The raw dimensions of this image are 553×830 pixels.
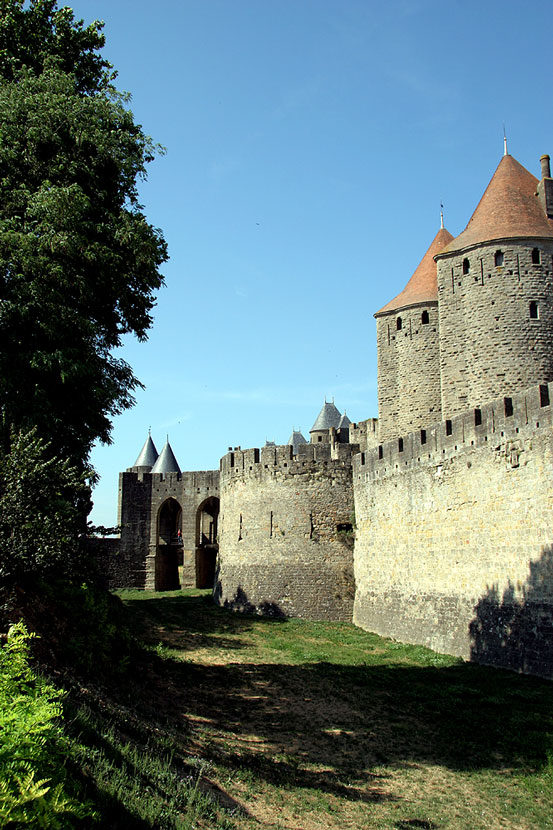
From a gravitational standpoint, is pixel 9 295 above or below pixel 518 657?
above

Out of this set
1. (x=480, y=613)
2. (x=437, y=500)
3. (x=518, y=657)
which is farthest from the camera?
(x=437, y=500)

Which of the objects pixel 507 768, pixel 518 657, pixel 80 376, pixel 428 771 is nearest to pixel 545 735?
pixel 507 768

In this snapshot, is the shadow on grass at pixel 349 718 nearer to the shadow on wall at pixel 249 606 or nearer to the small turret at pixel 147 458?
the shadow on wall at pixel 249 606

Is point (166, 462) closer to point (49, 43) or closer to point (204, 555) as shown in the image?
point (204, 555)

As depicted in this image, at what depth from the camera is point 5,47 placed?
46.5ft

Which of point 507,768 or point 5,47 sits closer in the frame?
point 507,768

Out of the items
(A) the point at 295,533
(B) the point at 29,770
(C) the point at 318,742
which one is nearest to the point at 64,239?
(C) the point at 318,742

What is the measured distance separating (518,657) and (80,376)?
9609 mm

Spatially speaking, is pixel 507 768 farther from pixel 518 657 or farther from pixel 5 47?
pixel 5 47

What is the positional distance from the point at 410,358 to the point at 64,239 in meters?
14.0

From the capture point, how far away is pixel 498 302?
63.8ft

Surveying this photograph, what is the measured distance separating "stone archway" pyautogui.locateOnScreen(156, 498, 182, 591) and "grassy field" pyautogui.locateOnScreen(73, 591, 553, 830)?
20.6m

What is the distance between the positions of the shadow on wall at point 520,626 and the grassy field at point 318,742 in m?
0.39

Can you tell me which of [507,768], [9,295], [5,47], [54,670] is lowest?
[507,768]
